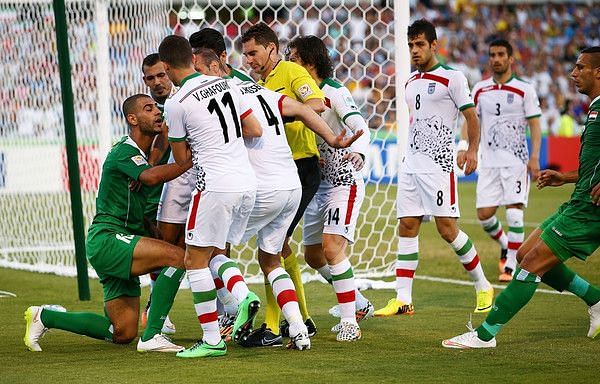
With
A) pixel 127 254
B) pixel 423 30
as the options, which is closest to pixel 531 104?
pixel 423 30

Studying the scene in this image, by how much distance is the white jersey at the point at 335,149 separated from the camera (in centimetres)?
805

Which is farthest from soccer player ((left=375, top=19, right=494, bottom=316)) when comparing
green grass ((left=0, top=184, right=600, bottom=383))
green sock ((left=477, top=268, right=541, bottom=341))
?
green sock ((left=477, top=268, right=541, bottom=341))

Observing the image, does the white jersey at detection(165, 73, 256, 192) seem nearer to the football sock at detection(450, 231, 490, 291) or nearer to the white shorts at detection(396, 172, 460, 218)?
the white shorts at detection(396, 172, 460, 218)

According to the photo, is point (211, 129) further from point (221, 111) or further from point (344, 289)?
point (344, 289)

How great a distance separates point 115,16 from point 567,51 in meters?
24.4

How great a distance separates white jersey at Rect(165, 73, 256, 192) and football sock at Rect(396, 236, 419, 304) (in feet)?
8.75

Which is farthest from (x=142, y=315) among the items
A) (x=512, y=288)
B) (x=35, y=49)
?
(x=35, y=49)

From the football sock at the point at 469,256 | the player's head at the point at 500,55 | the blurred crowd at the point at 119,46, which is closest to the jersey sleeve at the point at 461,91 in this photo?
the football sock at the point at 469,256

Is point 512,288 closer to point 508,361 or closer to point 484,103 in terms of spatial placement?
point 508,361

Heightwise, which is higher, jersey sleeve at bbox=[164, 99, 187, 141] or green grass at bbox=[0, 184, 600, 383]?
jersey sleeve at bbox=[164, 99, 187, 141]

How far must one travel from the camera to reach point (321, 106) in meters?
7.49

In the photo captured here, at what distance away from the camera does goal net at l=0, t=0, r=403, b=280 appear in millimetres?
12164

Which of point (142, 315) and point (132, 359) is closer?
point (132, 359)

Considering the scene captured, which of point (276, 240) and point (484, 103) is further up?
point (484, 103)
